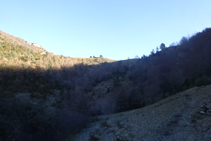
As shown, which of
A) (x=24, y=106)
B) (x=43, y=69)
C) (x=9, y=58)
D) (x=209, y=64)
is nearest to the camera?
(x=24, y=106)

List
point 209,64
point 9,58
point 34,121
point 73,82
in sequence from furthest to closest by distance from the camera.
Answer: point 73,82
point 9,58
point 209,64
point 34,121

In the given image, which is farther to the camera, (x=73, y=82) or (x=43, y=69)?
(x=73, y=82)

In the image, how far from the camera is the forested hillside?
985cm

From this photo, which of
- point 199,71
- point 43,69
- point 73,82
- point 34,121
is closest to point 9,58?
point 43,69

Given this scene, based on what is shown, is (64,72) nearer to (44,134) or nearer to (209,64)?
(209,64)

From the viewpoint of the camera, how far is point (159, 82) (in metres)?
31.1

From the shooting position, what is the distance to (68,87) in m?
54.3

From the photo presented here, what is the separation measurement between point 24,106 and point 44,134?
7.58 ft

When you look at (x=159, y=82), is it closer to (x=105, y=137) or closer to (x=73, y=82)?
(x=105, y=137)

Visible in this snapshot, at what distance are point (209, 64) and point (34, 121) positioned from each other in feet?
76.0

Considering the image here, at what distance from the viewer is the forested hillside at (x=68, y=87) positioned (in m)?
9.85

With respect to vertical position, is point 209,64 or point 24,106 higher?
point 209,64

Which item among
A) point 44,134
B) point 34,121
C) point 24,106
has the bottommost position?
point 44,134

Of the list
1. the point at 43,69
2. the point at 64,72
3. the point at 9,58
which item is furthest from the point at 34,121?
the point at 64,72
